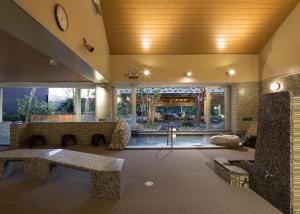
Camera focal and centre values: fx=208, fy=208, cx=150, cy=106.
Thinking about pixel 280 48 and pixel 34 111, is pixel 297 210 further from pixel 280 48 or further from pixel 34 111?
pixel 34 111

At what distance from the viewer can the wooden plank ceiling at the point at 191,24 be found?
5.73 meters

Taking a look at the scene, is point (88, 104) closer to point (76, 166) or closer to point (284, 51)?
point (76, 166)

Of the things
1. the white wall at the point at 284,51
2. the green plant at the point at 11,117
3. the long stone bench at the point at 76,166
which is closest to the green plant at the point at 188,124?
the white wall at the point at 284,51

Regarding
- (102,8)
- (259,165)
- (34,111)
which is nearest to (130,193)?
(259,165)

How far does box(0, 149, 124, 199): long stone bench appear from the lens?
288 cm

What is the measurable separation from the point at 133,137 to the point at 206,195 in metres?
5.27

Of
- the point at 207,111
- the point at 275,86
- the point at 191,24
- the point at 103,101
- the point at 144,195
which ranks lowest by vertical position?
the point at 144,195

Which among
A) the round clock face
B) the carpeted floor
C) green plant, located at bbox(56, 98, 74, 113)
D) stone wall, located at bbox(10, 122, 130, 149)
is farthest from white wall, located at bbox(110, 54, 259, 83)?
the round clock face

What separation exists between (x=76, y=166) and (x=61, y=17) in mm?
2176

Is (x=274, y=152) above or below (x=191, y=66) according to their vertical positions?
below

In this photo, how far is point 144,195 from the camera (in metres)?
2.96

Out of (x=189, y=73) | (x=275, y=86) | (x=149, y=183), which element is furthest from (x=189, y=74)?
(x=149, y=183)

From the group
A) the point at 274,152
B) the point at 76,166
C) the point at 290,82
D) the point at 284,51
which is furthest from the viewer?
the point at 284,51

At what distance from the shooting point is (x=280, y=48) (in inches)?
257
